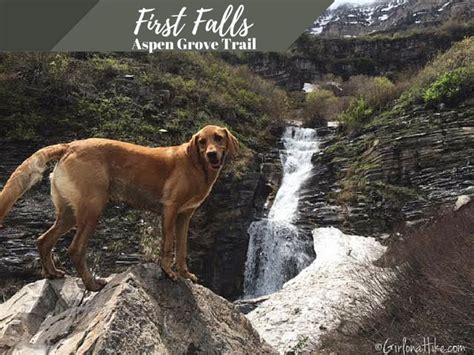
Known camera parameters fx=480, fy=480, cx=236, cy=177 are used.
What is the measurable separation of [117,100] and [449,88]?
14495mm

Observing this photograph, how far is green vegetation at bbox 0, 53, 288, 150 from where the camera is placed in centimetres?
1695

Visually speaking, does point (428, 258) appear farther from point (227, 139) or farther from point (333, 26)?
point (333, 26)

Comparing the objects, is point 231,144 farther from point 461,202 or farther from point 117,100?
point 117,100

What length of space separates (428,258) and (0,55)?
57.0 feet

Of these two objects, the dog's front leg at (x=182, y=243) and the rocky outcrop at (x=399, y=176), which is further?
the rocky outcrop at (x=399, y=176)

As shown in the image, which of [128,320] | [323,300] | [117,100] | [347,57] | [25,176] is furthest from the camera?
[347,57]

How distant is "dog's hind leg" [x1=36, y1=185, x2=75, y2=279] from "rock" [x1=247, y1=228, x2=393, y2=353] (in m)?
4.61

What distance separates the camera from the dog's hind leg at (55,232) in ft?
15.3

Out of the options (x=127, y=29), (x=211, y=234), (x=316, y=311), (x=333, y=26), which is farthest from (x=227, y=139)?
(x=333, y=26)

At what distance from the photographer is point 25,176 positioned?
4.34 meters

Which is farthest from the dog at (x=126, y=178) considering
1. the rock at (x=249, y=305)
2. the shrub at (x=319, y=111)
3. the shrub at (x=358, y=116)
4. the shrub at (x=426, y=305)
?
the shrub at (x=319, y=111)

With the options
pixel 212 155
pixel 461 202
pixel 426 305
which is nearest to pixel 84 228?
pixel 212 155

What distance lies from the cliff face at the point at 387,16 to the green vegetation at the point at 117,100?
36.0m

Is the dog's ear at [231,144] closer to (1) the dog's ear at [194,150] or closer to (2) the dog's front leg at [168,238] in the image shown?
(1) the dog's ear at [194,150]
